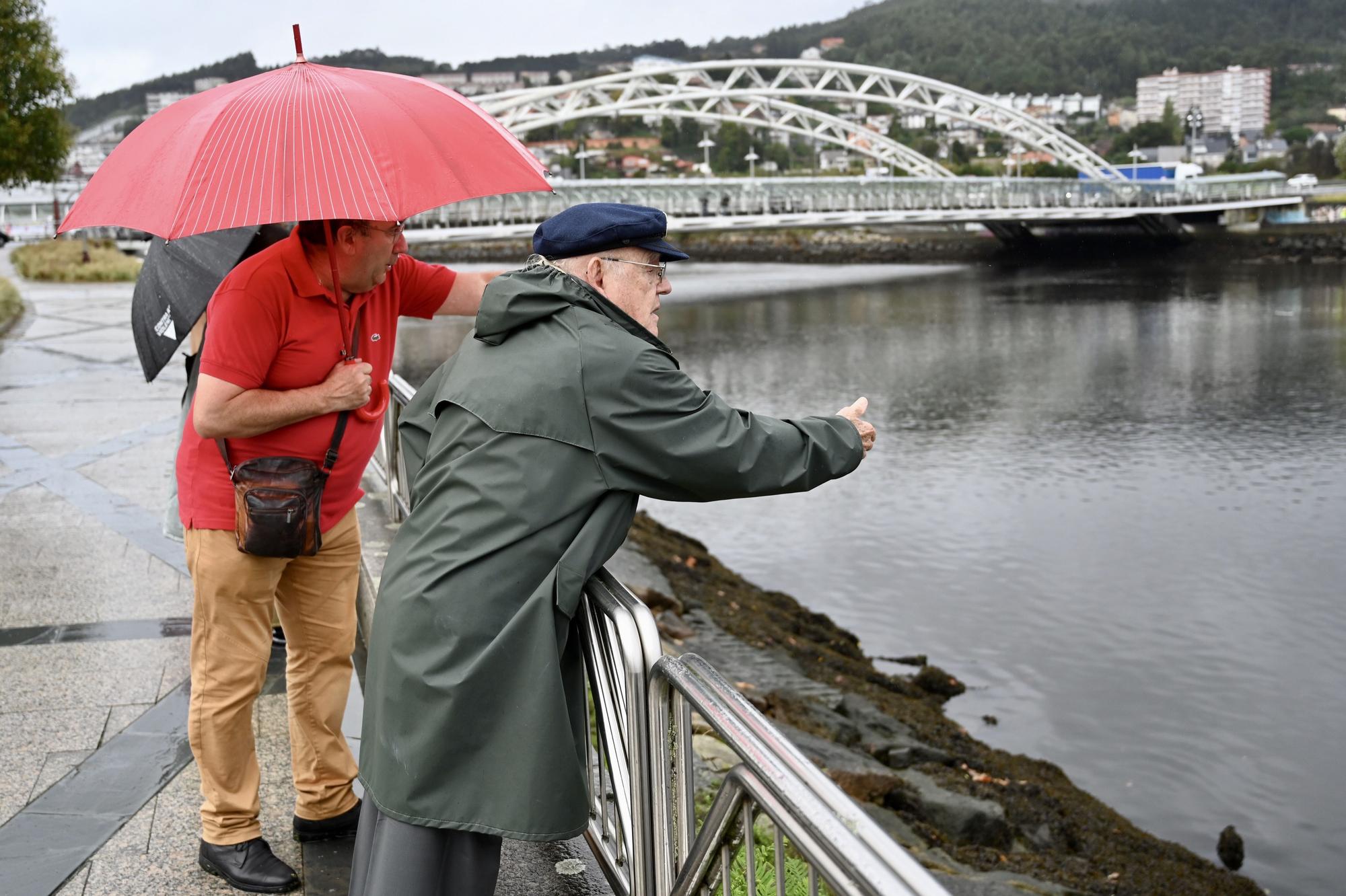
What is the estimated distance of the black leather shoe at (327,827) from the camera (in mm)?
3283

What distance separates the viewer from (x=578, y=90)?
188 feet

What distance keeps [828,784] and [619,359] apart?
2.44 feet

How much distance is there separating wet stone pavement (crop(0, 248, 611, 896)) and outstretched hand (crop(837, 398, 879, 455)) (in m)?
1.28

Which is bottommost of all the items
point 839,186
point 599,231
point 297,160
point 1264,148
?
point 599,231

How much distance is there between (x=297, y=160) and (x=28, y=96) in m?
24.4

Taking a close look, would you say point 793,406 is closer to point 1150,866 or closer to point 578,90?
point 1150,866

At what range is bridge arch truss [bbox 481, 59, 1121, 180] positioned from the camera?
5634cm

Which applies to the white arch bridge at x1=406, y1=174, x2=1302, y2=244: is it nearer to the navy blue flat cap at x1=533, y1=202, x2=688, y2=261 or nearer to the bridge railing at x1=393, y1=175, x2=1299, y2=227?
the bridge railing at x1=393, y1=175, x2=1299, y2=227

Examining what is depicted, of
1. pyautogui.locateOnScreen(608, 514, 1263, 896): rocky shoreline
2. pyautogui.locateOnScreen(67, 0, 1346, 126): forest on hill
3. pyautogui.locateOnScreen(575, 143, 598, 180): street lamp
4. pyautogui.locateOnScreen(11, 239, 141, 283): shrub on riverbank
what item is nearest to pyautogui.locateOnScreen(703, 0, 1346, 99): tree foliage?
pyautogui.locateOnScreen(67, 0, 1346, 126): forest on hill

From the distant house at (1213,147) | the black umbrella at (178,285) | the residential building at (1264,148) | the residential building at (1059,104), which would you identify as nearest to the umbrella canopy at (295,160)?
the black umbrella at (178,285)

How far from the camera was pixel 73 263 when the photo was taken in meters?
28.1

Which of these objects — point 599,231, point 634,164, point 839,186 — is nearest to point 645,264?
point 599,231

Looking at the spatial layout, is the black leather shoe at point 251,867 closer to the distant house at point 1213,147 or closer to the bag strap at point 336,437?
the bag strap at point 336,437

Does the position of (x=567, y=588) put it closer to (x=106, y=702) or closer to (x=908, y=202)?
(x=106, y=702)
